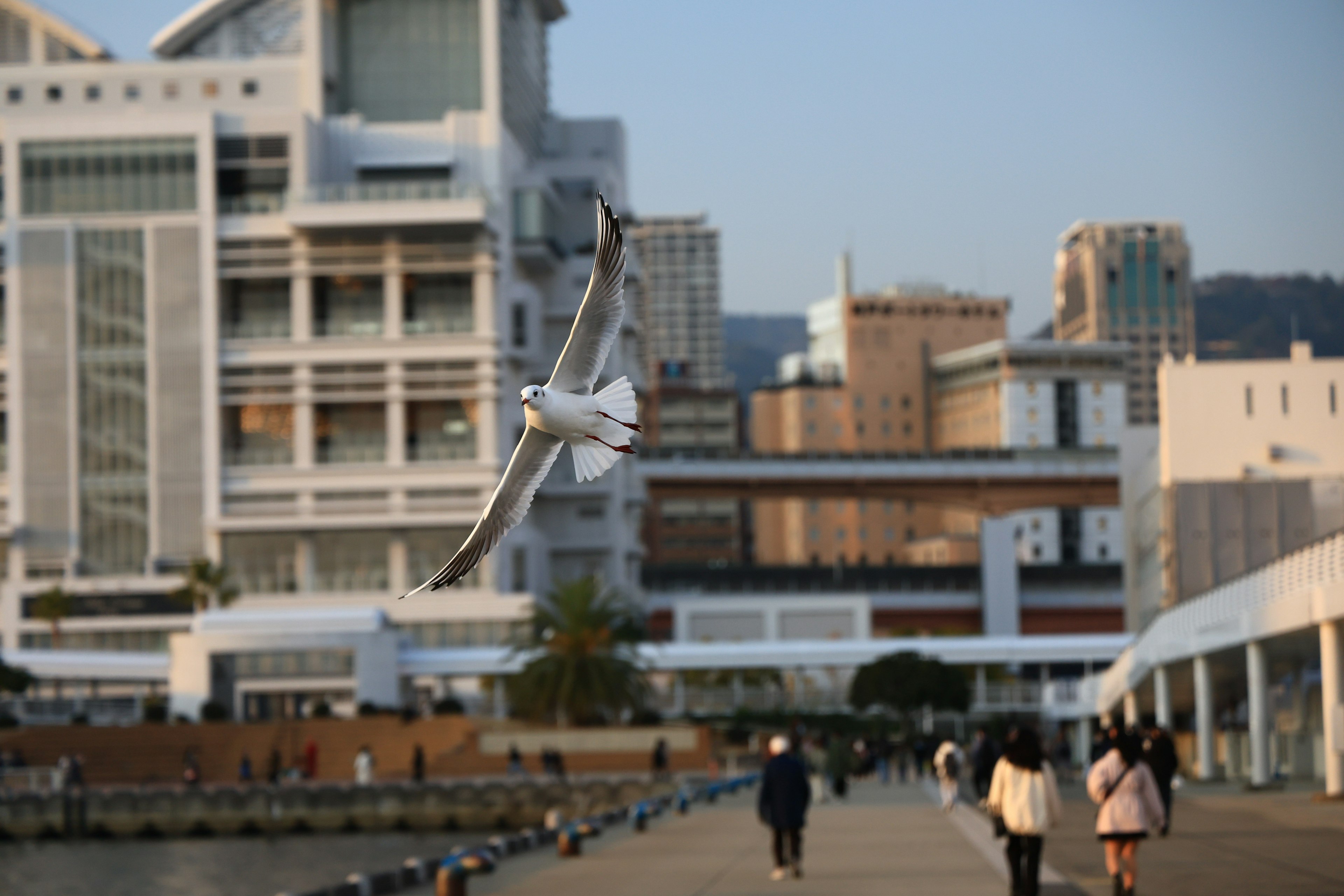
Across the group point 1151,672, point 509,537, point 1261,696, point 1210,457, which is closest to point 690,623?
point 509,537

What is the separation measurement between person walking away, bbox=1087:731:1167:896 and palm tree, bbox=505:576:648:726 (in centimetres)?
5511

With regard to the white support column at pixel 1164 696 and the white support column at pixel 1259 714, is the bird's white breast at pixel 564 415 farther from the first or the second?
the white support column at pixel 1164 696

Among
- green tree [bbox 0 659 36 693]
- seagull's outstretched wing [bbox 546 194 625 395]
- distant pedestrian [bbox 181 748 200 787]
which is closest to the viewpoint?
seagull's outstretched wing [bbox 546 194 625 395]

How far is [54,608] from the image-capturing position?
98062 millimetres

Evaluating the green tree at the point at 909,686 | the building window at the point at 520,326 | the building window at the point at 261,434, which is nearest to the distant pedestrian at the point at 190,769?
the green tree at the point at 909,686

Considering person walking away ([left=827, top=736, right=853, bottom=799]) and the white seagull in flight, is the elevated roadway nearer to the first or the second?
person walking away ([left=827, top=736, right=853, bottom=799])

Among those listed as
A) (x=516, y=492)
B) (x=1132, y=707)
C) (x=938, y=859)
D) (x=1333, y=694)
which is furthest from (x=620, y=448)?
(x=1132, y=707)

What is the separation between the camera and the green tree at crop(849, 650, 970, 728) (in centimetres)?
8344

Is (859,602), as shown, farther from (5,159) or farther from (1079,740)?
(5,159)

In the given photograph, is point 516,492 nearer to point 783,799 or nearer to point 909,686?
point 783,799

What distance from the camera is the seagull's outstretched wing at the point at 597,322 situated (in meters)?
9.18

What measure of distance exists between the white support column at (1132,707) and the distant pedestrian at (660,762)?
50.3 ft

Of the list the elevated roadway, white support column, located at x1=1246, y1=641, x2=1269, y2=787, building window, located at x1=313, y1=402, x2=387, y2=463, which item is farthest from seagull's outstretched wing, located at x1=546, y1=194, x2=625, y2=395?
the elevated roadway

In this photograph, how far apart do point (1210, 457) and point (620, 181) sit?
216ft
